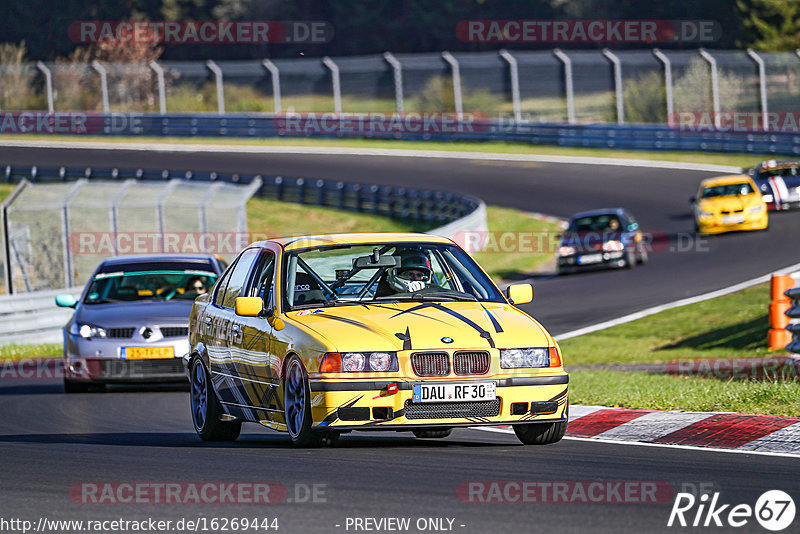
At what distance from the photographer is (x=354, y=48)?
280 feet

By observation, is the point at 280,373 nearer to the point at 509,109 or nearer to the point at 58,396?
the point at 58,396

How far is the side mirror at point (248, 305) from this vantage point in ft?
29.2

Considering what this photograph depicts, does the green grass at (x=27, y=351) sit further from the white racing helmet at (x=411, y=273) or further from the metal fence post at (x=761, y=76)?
the metal fence post at (x=761, y=76)

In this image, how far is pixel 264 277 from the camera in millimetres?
9508

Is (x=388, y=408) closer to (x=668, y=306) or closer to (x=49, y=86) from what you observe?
(x=668, y=306)

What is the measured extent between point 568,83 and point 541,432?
43451mm

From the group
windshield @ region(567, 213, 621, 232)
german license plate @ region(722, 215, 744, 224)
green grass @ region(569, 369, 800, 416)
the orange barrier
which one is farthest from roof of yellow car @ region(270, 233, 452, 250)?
german license plate @ region(722, 215, 744, 224)

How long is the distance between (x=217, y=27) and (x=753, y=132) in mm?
44723

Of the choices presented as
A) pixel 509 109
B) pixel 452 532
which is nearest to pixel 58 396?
pixel 452 532

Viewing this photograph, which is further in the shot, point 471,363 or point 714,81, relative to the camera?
point 714,81

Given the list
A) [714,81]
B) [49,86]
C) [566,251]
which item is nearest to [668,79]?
[714,81]

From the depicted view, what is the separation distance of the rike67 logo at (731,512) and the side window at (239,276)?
4335mm

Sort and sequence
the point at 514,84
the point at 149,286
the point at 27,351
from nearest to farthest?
the point at 149,286 < the point at 27,351 < the point at 514,84

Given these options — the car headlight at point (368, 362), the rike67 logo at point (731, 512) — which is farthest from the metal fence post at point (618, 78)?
the rike67 logo at point (731, 512)
